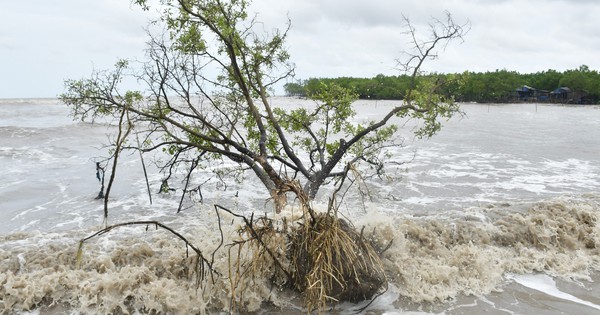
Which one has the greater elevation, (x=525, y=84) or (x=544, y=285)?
(x=525, y=84)

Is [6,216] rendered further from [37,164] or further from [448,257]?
[448,257]

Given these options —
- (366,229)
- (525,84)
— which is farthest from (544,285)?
Answer: (525,84)

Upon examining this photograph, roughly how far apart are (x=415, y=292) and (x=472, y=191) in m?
7.08

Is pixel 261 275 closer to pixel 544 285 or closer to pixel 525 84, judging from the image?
pixel 544 285

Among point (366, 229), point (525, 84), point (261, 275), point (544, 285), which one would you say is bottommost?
point (544, 285)

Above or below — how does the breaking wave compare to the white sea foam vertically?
above

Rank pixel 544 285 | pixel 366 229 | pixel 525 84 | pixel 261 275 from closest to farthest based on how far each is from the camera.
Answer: pixel 261 275 < pixel 544 285 < pixel 366 229 < pixel 525 84

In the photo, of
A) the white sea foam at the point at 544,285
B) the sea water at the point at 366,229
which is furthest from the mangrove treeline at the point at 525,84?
the white sea foam at the point at 544,285

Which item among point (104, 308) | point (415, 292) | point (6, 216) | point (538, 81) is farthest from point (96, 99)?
point (538, 81)

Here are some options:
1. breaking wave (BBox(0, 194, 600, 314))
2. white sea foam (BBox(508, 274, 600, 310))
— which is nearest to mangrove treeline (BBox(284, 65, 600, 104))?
→ breaking wave (BBox(0, 194, 600, 314))

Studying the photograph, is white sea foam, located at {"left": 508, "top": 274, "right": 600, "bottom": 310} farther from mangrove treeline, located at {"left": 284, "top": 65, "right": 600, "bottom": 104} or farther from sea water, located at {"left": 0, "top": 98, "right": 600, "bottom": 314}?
mangrove treeline, located at {"left": 284, "top": 65, "right": 600, "bottom": 104}

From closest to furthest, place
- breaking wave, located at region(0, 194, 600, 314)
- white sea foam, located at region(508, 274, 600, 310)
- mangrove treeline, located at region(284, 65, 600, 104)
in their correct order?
breaking wave, located at region(0, 194, 600, 314) < white sea foam, located at region(508, 274, 600, 310) < mangrove treeline, located at region(284, 65, 600, 104)

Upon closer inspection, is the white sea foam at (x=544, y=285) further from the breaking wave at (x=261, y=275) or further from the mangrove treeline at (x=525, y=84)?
the mangrove treeline at (x=525, y=84)

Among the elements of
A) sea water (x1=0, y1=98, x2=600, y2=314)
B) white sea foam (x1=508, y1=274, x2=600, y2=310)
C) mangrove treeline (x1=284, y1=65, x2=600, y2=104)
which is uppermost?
mangrove treeline (x1=284, y1=65, x2=600, y2=104)
